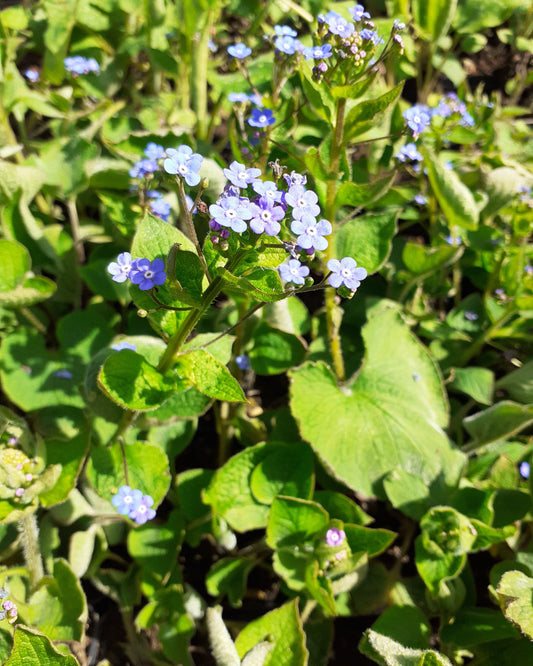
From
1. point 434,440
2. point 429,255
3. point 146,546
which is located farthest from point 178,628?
point 429,255

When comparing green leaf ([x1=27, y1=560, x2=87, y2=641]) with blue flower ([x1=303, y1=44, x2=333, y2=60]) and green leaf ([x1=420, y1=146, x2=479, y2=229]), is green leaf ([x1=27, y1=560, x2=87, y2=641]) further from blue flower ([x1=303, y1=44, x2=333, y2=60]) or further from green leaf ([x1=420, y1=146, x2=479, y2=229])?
green leaf ([x1=420, y1=146, x2=479, y2=229])

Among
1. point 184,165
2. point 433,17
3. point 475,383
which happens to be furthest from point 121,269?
point 433,17

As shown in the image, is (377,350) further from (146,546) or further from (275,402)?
(146,546)

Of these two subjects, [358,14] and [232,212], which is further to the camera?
[358,14]

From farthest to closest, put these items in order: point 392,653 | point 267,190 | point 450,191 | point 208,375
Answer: point 450,191 → point 392,653 → point 208,375 → point 267,190

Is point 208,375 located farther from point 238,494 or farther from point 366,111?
point 366,111

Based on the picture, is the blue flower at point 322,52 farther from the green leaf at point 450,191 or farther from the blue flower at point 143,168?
the green leaf at point 450,191

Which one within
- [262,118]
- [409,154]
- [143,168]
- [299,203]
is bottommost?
[143,168]
